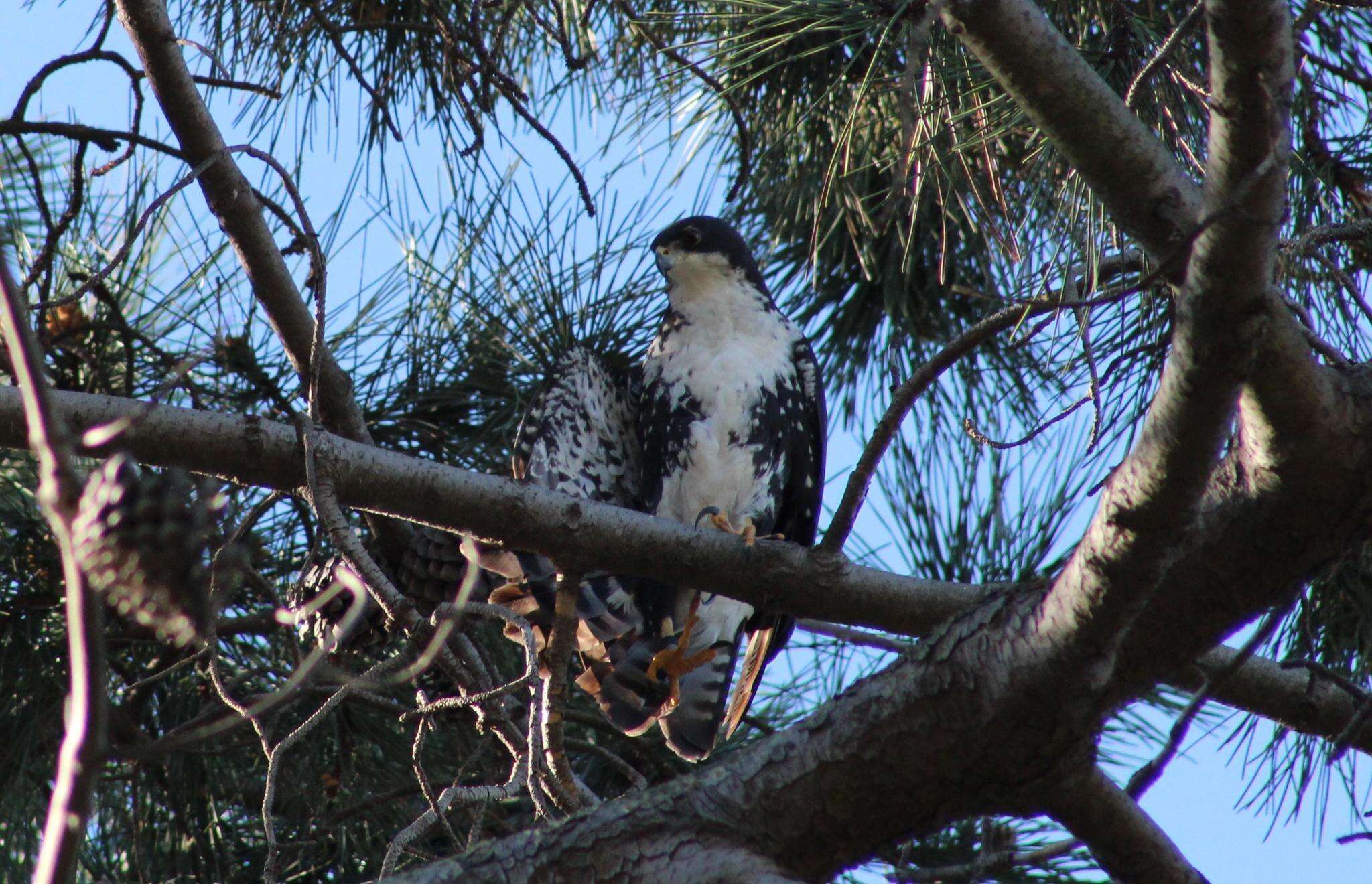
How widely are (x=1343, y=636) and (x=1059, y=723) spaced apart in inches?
57.6

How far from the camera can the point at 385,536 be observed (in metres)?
2.83

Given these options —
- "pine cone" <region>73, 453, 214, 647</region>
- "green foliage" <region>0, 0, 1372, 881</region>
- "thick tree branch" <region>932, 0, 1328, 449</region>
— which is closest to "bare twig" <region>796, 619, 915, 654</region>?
Result: "green foliage" <region>0, 0, 1372, 881</region>

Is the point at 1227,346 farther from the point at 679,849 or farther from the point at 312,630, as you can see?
the point at 312,630

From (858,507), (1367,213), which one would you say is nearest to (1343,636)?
(1367,213)

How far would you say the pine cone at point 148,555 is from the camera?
97 cm

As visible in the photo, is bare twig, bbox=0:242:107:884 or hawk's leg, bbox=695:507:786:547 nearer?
bare twig, bbox=0:242:107:884

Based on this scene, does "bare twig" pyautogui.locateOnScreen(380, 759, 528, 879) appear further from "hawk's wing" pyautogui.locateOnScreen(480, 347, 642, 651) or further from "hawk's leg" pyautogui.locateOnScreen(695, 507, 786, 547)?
"hawk's wing" pyautogui.locateOnScreen(480, 347, 642, 651)

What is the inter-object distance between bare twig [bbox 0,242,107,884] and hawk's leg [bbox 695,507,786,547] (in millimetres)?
1571

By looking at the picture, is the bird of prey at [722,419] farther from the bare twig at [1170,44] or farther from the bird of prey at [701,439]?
the bare twig at [1170,44]

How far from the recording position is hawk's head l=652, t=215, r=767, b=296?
12.5 feet

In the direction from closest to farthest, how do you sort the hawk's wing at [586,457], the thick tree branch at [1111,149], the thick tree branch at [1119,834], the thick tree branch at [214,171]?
the thick tree branch at [1111,149]
the thick tree branch at [1119,834]
the thick tree branch at [214,171]
the hawk's wing at [586,457]

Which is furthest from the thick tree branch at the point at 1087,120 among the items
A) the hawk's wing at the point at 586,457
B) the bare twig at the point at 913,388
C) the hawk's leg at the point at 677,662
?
the hawk's leg at the point at 677,662

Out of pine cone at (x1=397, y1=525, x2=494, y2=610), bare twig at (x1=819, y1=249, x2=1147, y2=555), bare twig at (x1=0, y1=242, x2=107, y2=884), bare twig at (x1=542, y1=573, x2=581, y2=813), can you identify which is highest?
pine cone at (x1=397, y1=525, x2=494, y2=610)

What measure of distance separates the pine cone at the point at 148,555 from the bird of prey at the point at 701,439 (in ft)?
7.29
